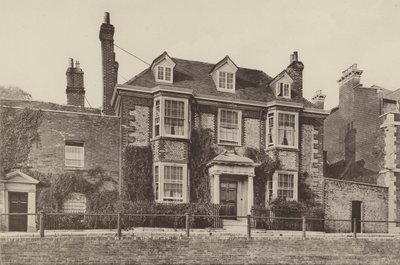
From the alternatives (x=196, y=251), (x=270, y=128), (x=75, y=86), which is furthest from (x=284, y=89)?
(x=75, y=86)

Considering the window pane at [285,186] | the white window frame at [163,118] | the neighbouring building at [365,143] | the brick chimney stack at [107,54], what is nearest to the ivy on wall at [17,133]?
the brick chimney stack at [107,54]

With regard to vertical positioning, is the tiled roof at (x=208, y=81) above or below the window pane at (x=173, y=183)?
above

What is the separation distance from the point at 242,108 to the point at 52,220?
1123 centimetres

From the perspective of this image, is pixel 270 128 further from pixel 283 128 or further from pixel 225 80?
pixel 225 80

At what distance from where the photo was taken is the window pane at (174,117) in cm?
2362

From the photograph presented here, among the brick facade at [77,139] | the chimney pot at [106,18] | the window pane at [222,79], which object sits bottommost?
the brick facade at [77,139]

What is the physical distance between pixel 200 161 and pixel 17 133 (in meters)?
9.19

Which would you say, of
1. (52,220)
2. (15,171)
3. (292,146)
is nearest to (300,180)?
(292,146)

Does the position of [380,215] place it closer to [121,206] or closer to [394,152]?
[394,152]

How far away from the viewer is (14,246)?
14.8 m

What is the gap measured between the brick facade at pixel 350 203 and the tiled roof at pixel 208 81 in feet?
16.5

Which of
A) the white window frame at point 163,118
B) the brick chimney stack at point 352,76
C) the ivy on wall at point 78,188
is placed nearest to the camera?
the ivy on wall at point 78,188

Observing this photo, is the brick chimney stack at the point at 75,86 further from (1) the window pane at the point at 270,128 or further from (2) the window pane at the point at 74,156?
(1) the window pane at the point at 270,128

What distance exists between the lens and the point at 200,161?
80.5 ft
